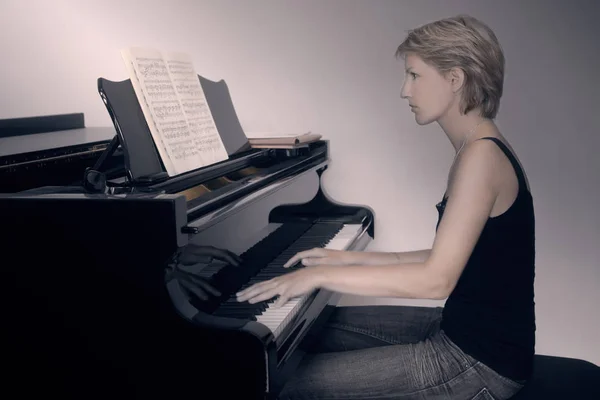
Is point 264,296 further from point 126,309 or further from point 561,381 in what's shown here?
point 561,381

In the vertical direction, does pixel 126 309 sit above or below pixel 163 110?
below

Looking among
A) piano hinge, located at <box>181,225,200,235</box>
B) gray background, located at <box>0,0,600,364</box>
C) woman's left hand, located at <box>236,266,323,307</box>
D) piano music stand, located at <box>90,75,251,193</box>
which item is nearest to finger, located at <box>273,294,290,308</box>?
woman's left hand, located at <box>236,266,323,307</box>

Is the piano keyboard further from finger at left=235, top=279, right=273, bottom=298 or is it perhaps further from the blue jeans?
the blue jeans

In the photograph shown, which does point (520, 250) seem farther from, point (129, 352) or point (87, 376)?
point (87, 376)

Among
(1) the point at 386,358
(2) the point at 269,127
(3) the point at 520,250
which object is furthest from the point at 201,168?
(2) the point at 269,127

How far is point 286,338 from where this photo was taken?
1.52 metres

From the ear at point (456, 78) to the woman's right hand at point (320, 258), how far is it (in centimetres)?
55

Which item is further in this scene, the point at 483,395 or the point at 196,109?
the point at 196,109

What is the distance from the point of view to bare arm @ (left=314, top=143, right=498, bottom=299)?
1505 mm

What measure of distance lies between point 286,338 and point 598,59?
213 cm

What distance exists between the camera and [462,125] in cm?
170

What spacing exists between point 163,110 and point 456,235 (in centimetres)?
82

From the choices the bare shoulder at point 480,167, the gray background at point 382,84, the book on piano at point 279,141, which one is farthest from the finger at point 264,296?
the gray background at point 382,84

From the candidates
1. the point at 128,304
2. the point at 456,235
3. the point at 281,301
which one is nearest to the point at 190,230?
the point at 128,304
